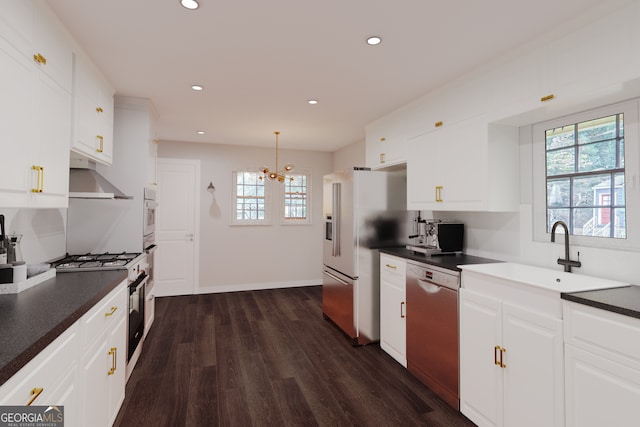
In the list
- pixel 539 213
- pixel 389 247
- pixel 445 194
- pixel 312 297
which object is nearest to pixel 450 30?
pixel 445 194

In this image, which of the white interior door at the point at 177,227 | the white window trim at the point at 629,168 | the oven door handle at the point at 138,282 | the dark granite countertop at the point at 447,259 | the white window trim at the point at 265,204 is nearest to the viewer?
the white window trim at the point at 629,168

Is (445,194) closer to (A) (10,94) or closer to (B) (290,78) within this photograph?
(B) (290,78)

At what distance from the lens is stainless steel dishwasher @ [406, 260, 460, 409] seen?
7.87ft

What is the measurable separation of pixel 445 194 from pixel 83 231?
3.41 metres

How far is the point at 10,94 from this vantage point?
150 centimetres

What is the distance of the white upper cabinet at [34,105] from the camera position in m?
1.49

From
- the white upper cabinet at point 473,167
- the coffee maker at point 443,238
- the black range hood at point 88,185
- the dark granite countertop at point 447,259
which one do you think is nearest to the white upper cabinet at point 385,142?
the white upper cabinet at point 473,167

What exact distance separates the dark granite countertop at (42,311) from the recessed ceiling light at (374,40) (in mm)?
2261

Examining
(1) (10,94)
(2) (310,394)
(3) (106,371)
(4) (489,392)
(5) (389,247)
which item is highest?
(1) (10,94)

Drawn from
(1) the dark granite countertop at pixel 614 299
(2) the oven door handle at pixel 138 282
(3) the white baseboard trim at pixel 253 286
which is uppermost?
(1) the dark granite countertop at pixel 614 299

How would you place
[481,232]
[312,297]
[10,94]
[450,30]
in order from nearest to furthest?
1. [10,94]
2. [450,30]
3. [481,232]
4. [312,297]

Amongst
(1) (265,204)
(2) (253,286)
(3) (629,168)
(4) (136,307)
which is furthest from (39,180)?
(2) (253,286)

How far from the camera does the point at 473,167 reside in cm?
258

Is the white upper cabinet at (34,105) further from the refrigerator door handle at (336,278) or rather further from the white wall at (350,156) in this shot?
the white wall at (350,156)
